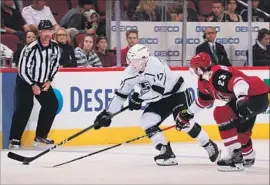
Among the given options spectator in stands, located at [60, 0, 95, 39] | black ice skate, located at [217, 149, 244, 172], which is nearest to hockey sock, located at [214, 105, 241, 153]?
black ice skate, located at [217, 149, 244, 172]

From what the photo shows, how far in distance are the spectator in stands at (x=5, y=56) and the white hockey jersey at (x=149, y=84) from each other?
149 centimetres

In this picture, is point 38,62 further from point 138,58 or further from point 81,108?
point 138,58

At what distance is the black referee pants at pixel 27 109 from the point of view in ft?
21.6

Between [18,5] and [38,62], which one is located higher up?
[18,5]

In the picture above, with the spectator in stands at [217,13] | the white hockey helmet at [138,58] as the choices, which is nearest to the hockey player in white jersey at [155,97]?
the white hockey helmet at [138,58]

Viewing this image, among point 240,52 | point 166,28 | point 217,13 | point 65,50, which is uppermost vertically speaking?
point 217,13

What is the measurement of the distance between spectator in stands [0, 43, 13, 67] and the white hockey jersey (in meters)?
1.49

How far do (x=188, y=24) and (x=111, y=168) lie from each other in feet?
7.80

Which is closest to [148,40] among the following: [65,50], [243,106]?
[65,50]

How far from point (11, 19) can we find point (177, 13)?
1493mm

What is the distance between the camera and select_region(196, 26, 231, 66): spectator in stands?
746 cm

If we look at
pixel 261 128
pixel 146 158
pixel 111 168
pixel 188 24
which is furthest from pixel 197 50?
Answer: pixel 111 168

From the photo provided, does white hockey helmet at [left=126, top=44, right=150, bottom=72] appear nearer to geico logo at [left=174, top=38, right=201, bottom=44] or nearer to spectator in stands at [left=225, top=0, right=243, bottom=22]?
geico logo at [left=174, top=38, right=201, bottom=44]

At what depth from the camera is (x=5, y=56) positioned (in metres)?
6.75
